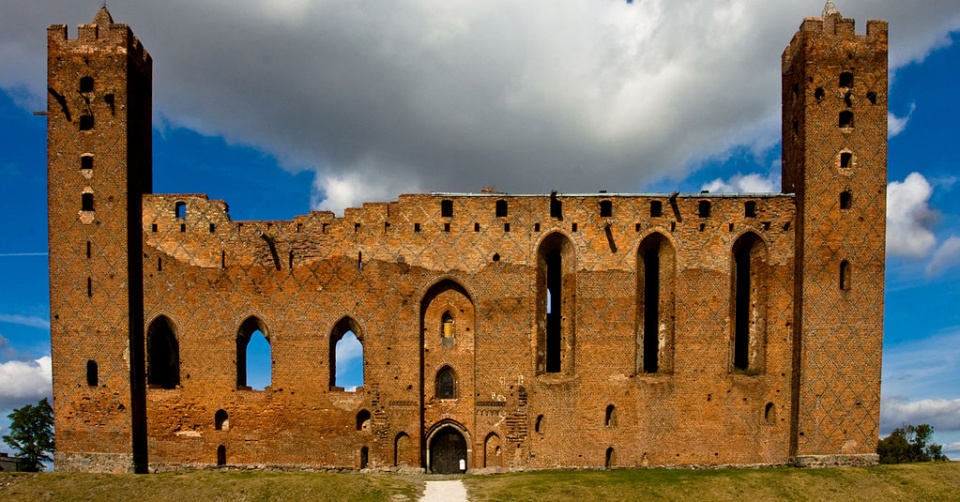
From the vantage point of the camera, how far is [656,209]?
2534 centimetres

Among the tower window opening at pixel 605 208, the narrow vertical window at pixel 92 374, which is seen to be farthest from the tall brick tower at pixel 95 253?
the tower window opening at pixel 605 208

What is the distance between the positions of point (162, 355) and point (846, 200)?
25.6 meters

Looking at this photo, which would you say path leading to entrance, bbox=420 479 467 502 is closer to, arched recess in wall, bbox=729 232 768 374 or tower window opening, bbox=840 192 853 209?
arched recess in wall, bbox=729 232 768 374

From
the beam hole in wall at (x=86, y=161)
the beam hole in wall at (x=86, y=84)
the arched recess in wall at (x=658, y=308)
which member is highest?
the beam hole in wall at (x=86, y=84)

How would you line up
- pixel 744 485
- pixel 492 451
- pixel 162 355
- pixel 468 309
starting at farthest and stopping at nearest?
pixel 162 355 → pixel 468 309 → pixel 492 451 → pixel 744 485

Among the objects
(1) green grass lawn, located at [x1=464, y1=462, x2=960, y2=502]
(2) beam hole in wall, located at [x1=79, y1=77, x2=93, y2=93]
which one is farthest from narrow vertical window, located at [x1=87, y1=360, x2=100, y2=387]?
(1) green grass lawn, located at [x1=464, y1=462, x2=960, y2=502]

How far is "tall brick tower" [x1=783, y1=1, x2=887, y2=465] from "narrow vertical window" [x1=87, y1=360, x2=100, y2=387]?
24478 millimetres

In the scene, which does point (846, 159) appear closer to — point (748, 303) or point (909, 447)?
point (748, 303)

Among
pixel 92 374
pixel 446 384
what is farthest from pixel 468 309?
pixel 92 374

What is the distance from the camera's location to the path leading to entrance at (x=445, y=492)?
20266 mm

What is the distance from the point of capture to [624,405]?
24.4 meters

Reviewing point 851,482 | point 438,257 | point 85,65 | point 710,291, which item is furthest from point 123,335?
point 851,482

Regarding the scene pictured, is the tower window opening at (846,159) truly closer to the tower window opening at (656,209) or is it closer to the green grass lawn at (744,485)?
the tower window opening at (656,209)

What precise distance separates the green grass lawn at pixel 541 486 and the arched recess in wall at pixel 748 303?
419cm
